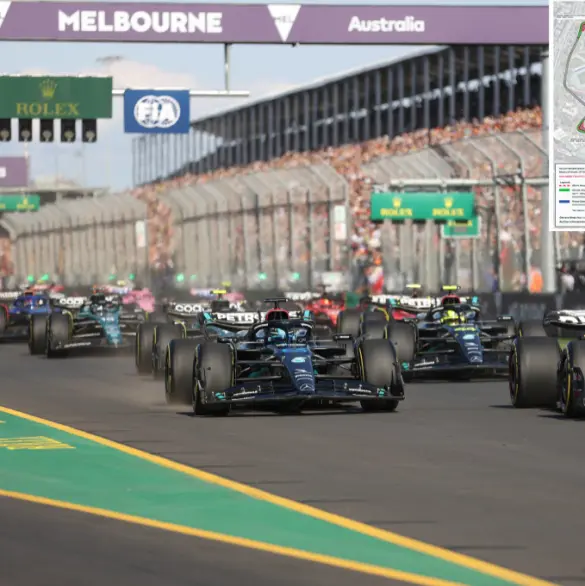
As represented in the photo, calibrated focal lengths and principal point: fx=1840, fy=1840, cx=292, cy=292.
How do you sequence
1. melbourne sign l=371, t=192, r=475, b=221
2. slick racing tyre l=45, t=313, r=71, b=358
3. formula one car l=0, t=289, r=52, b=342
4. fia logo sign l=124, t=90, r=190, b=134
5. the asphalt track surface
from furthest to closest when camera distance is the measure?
1. melbourne sign l=371, t=192, r=475, b=221
2. fia logo sign l=124, t=90, r=190, b=134
3. formula one car l=0, t=289, r=52, b=342
4. slick racing tyre l=45, t=313, r=71, b=358
5. the asphalt track surface

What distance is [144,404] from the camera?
18562mm

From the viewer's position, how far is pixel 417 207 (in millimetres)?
50188

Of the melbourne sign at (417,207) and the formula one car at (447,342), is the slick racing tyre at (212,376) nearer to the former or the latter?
the formula one car at (447,342)

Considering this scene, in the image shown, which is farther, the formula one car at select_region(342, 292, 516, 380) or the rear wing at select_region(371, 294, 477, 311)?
the rear wing at select_region(371, 294, 477, 311)

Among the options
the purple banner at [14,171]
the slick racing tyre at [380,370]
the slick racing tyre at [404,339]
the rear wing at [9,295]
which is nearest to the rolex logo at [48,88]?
the rear wing at [9,295]

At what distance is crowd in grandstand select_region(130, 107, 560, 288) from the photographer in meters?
39.7

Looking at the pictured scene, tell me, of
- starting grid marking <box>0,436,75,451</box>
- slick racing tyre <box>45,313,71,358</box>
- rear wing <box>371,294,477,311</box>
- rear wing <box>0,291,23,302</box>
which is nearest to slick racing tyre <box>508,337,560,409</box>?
starting grid marking <box>0,436,75,451</box>

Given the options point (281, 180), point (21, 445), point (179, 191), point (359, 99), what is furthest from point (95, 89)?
point (359, 99)

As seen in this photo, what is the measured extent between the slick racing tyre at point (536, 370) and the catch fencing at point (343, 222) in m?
19.7

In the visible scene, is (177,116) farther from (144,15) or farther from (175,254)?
(175,254)

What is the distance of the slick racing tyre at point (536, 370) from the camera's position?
17.1m

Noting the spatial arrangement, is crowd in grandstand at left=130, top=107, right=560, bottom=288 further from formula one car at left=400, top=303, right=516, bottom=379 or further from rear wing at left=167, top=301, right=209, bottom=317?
formula one car at left=400, top=303, right=516, bottom=379

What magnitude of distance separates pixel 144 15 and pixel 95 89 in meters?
4.14

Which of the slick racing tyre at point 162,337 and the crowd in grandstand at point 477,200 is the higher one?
the crowd in grandstand at point 477,200
